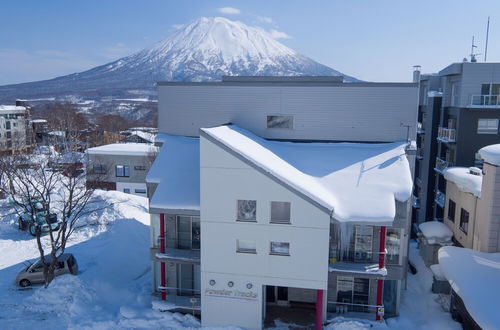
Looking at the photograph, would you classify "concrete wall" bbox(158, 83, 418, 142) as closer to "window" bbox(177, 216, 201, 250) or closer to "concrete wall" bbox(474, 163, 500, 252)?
"concrete wall" bbox(474, 163, 500, 252)

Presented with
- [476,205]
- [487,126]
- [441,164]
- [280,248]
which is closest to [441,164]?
[441,164]

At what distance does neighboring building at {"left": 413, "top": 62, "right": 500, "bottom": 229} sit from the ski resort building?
732cm

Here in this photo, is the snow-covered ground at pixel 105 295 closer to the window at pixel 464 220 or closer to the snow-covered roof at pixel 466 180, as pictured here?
the window at pixel 464 220

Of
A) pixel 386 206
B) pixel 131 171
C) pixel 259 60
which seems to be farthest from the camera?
pixel 259 60

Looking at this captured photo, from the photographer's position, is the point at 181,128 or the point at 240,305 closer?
the point at 240,305

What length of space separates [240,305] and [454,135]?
1897 centimetres

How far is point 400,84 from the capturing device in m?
21.0

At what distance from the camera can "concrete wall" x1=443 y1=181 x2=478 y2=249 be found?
20.6 metres

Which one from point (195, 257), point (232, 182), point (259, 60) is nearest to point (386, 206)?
point (232, 182)

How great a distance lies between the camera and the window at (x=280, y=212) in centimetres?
1619

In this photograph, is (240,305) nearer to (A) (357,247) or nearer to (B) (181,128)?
(A) (357,247)

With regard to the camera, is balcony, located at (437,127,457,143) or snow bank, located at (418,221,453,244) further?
balcony, located at (437,127,457,143)

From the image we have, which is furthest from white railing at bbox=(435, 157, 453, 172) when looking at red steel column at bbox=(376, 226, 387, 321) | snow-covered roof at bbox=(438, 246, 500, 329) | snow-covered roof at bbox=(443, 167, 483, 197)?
red steel column at bbox=(376, 226, 387, 321)

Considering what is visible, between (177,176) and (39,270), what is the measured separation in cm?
912
